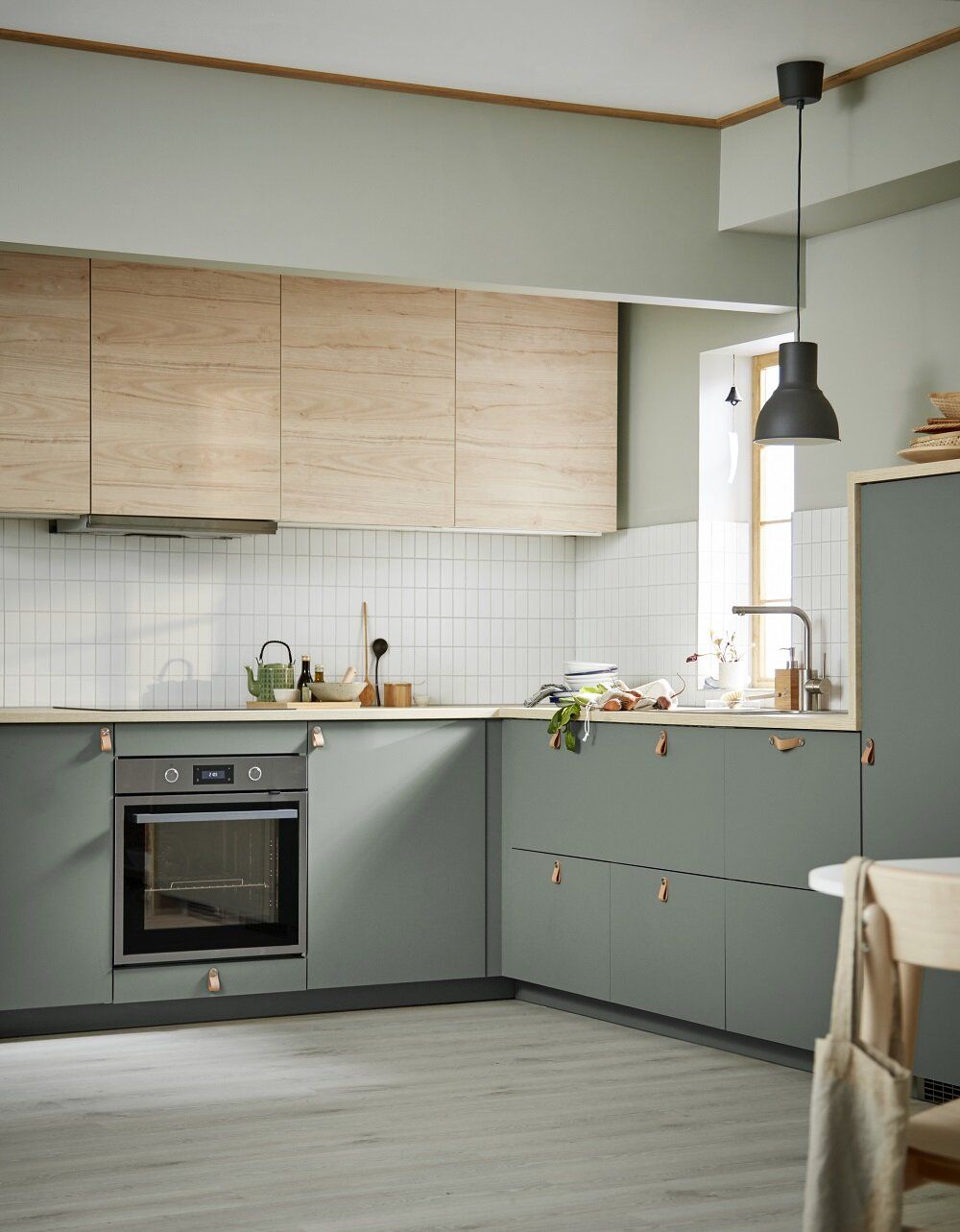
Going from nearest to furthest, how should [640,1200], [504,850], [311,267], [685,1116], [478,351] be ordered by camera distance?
[640,1200], [685,1116], [311,267], [504,850], [478,351]

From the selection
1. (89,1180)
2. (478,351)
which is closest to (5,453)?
(478,351)

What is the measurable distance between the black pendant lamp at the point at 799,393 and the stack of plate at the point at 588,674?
1.12m

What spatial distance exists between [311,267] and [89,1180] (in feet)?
7.81

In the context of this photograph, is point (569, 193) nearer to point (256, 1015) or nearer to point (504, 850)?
point (504, 850)

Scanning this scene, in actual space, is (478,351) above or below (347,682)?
above

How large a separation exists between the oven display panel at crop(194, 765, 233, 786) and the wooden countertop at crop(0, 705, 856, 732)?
14 centimetres

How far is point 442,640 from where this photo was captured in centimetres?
548

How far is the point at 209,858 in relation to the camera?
452cm

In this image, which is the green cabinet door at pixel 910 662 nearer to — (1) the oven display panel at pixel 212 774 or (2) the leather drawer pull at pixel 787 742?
(2) the leather drawer pull at pixel 787 742

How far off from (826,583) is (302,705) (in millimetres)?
1684

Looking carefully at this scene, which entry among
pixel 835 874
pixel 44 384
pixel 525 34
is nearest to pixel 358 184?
pixel 525 34

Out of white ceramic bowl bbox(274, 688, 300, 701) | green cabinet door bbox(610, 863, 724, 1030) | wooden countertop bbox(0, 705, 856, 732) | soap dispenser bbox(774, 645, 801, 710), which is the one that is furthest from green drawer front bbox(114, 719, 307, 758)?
soap dispenser bbox(774, 645, 801, 710)

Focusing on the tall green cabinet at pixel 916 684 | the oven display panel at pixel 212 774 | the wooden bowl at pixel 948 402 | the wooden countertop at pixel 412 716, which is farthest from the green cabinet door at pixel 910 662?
the oven display panel at pixel 212 774

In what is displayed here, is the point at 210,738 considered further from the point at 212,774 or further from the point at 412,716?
the point at 412,716
